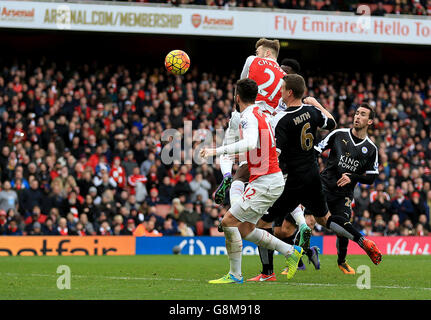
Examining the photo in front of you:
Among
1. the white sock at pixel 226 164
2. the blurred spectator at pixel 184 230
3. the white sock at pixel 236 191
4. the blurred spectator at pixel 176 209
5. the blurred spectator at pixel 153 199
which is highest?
the white sock at pixel 226 164

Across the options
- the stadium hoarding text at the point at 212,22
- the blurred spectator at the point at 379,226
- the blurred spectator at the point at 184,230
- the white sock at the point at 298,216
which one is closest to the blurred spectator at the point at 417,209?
the blurred spectator at the point at 379,226

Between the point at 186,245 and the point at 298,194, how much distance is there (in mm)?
9371

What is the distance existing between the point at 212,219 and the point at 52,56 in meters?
10.4

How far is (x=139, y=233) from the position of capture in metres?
19.0

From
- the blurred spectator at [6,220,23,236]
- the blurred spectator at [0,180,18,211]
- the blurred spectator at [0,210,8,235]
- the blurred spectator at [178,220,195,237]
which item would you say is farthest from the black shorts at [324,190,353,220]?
the blurred spectator at [0,180,18,211]

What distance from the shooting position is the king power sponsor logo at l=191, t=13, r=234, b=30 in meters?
25.6

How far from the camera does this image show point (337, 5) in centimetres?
2742

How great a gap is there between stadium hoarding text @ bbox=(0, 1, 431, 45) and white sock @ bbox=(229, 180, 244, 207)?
1603 cm

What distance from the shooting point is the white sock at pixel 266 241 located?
9023 mm

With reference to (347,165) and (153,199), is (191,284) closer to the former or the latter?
(347,165)

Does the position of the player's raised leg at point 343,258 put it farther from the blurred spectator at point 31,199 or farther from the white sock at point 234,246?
the blurred spectator at point 31,199

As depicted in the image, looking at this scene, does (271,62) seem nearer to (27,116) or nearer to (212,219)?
(212,219)

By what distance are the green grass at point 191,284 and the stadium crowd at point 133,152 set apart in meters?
6.00
